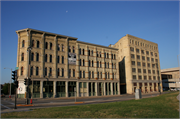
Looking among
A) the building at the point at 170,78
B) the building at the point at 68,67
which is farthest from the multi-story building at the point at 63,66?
the building at the point at 170,78

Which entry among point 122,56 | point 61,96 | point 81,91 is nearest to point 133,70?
point 122,56

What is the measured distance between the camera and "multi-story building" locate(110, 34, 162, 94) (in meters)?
66.3

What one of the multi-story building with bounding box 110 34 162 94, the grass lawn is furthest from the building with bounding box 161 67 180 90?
the grass lawn

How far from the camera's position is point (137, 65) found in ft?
227

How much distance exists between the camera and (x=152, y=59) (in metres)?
78.2

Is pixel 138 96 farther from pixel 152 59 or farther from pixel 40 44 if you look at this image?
pixel 152 59

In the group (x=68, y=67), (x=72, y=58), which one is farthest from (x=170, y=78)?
(x=68, y=67)

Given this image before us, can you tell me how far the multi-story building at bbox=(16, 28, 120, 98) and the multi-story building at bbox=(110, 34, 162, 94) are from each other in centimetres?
1126

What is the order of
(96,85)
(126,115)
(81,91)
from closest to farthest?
1. (126,115)
2. (81,91)
3. (96,85)

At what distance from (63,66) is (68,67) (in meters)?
1.68

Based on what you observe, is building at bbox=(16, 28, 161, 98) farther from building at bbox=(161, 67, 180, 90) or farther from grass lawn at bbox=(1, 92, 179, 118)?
building at bbox=(161, 67, 180, 90)

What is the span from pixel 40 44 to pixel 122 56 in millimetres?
40706

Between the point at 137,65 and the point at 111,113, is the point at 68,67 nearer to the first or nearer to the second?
the point at 111,113

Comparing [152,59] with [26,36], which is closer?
[26,36]
